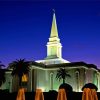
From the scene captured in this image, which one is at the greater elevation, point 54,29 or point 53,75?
point 54,29

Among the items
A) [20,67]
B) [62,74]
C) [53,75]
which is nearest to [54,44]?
[53,75]

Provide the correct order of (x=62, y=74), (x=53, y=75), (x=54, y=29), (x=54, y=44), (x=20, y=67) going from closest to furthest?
1. (x=20, y=67)
2. (x=62, y=74)
3. (x=53, y=75)
4. (x=54, y=44)
5. (x=54, y=29)

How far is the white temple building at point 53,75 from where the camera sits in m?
80.1

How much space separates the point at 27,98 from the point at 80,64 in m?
46.8

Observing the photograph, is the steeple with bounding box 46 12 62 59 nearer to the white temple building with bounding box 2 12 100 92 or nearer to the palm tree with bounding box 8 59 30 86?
the white temple building with bounding box 2 12 100 92

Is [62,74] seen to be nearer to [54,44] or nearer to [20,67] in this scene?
[20,67]

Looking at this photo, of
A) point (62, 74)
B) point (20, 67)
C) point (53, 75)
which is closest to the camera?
point (20, 67)

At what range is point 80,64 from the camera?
79.8 meters

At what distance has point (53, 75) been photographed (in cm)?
8488

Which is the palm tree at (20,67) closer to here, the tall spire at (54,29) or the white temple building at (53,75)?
the white temple building at (53,75)

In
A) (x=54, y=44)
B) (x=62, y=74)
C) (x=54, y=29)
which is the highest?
(x=54, y=29)

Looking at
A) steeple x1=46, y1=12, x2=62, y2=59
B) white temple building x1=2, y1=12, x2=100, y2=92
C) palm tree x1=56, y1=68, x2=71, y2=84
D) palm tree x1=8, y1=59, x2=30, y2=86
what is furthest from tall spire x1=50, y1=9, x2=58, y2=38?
palm tree x1=8, y1=59, x2=30, y2=86

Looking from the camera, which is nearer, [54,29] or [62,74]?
[62,74]

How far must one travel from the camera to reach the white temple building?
80.1 metres
